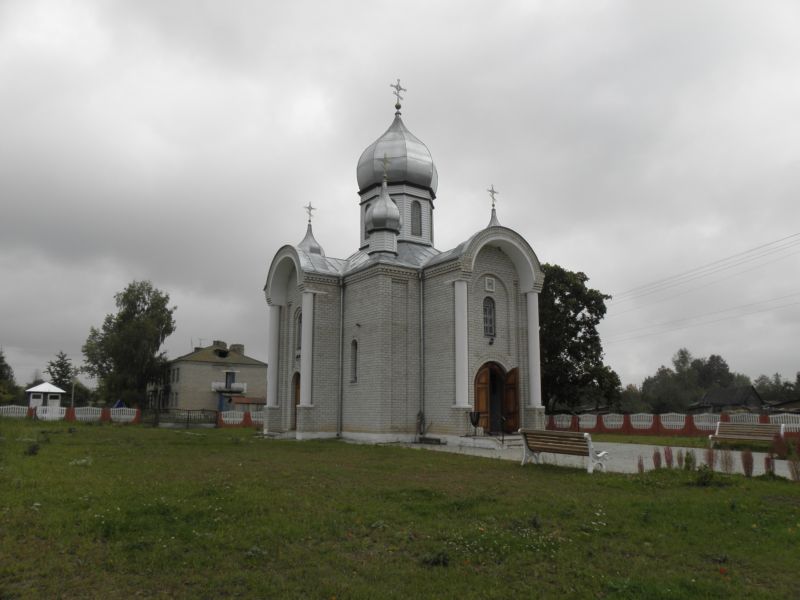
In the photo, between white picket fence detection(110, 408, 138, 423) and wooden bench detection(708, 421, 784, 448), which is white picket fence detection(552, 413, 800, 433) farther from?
white picket fence detection(110, 408, 138, 423)

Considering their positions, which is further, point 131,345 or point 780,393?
point 780,393

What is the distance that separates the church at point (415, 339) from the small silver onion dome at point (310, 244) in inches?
93.3

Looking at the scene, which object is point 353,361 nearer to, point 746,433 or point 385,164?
point 385,164

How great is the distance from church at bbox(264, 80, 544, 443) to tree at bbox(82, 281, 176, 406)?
23263 millimetres

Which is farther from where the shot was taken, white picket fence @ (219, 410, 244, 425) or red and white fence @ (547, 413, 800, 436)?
white picket fence @ (219, 410, 244, 425)

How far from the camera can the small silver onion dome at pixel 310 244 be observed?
2533cm

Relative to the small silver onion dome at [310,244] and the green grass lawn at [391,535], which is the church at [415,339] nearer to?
the small silver onion dome at [310,244]

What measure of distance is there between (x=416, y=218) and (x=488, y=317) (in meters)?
5.46

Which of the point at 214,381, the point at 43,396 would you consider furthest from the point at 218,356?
the point at 43,396

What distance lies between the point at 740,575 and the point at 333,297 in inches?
686

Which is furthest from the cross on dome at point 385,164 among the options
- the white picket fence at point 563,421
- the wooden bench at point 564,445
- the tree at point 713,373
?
the tree at point 713,373

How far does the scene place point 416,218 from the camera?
2394 centimetres

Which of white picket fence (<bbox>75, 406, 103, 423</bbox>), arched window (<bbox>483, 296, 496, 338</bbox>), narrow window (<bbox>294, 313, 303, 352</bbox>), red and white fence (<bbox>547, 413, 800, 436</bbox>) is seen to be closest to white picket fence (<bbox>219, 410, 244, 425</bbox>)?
white picket fence (<bbox>75, 406, 103, 423</bbox>)

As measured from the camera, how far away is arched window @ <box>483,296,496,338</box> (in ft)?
66.7
